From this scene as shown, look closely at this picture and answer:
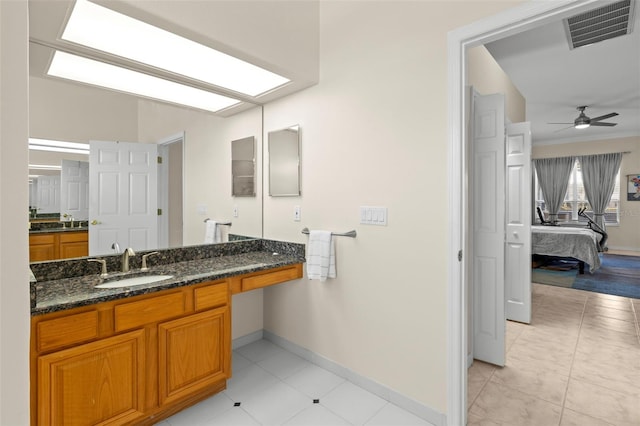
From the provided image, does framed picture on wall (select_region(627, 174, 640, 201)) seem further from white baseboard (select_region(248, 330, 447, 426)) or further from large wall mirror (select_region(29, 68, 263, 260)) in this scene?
large wall mirror (select_region(29, 68, 263, 260))

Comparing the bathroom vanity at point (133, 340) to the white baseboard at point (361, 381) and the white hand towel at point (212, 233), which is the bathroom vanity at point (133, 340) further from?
the white baseboard at point (361, 381)

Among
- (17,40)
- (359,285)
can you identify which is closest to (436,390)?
(359,285)

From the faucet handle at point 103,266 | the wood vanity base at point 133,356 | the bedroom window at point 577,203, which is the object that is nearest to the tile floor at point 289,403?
the wood vanity base at point 133,356

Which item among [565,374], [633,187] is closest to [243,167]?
[565,374]

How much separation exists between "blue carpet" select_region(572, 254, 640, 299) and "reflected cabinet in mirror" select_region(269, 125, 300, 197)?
4.42 meters

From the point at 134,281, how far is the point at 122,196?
52 cm

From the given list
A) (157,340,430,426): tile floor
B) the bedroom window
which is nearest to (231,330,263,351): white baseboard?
(157,340,430,426): tile floor

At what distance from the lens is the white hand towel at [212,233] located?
8.41 feet

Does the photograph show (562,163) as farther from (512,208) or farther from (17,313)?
(17,313)

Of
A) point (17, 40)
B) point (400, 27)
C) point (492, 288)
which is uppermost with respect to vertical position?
point (400, 27)

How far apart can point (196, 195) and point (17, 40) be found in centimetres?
244

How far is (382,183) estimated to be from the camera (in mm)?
2107

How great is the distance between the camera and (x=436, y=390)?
1.89m

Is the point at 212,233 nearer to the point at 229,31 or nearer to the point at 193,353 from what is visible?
the point at 193,353
